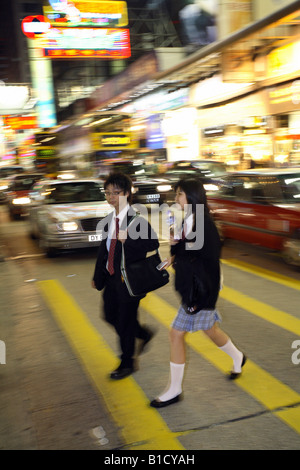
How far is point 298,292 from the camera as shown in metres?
6.71

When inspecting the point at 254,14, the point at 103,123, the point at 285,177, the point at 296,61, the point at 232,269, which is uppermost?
the point at 254,14

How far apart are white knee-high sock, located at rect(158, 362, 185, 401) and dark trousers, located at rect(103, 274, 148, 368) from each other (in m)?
0.59

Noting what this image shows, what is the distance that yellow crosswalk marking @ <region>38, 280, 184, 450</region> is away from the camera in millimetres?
3215

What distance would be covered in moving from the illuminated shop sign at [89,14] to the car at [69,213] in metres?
17.9

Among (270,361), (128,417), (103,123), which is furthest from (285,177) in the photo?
(103,123)

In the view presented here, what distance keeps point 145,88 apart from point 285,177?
18100 millimetres

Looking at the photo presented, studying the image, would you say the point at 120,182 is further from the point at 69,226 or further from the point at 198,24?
the point at 198,24

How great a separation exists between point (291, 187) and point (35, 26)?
21564 mm

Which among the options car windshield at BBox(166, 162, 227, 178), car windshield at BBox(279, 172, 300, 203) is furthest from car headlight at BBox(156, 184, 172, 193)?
car windshield at BBox(279, 172, 300, 203)

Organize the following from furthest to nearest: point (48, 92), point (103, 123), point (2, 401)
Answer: point (48, 92), point (103, 123), point (2, 401)

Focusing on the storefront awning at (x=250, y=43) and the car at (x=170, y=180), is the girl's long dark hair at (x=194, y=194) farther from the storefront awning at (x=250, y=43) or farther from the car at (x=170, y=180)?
the car at (x=170, y=180)

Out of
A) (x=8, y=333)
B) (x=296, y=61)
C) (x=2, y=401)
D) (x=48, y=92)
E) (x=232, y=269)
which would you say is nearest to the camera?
(x=2, y=401)

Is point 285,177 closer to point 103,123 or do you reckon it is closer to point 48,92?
point 103,123

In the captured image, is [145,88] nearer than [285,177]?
No
